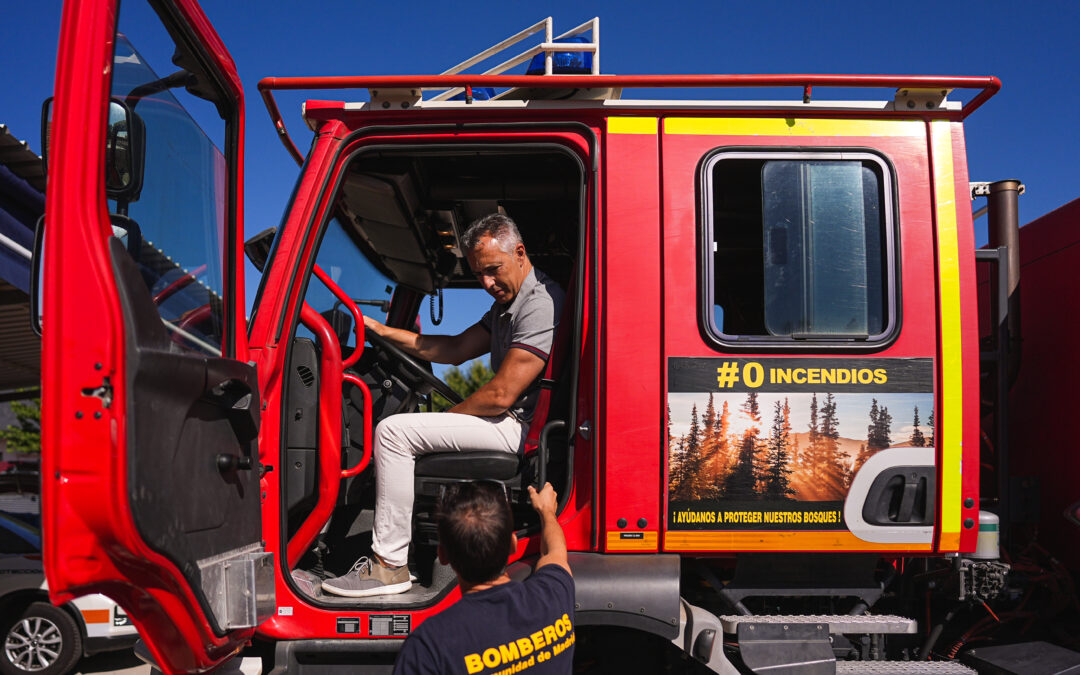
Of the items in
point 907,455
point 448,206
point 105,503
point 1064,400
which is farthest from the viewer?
point 448,206

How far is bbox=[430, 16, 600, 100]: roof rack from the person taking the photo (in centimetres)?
276

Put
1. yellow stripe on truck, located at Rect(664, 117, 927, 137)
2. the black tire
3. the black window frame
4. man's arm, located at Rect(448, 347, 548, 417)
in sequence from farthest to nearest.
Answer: the black tire < man's arm, located at Rect(448, 347, 548, 417) < yellow stripe on truck, located at Rect(664, 117, 927, 137) < the black window frame

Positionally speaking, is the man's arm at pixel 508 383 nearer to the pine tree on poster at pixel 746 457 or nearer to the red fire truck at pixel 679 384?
the red fire truck at pixel 679 384

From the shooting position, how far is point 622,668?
106 inches

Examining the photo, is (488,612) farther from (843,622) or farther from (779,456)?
(843,622)

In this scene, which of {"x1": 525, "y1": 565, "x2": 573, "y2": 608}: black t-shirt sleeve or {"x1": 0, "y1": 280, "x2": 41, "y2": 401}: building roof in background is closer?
{"x1": 525, "y1": 565, "x2": 573, "y2": 608}: black t-shirt sleeve

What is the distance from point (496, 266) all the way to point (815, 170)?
1.30m

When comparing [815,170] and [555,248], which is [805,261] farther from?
[555,248]

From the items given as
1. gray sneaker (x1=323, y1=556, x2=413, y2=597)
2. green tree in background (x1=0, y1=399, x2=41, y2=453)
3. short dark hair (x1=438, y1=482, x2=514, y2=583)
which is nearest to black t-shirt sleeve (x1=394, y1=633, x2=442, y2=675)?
short dark hair (x1=438, y1=482, x2=514, y2=583)

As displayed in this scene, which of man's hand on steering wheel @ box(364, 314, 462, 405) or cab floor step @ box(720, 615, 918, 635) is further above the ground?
man's hand on steering wheel @ box(364, 314, 462, 405)

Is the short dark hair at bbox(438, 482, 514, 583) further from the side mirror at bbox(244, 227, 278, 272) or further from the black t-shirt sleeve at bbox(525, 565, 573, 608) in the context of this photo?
the side mirror at bbox(244, 227, 278, 272)

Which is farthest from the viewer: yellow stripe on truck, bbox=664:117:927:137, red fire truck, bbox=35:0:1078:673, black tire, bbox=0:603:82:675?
black tire, bbox=0:603:82:675

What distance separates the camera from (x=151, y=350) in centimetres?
192

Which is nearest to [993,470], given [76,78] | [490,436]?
[490,436]
